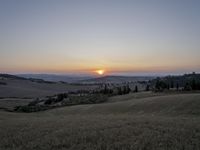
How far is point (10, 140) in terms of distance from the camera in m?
14.9

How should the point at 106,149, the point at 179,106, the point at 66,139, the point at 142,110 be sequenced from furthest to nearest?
the point at 142,110 < the point at 179,106 < the point at 66,139 < the point at 106,149

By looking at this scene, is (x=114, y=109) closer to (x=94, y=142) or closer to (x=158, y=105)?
(x=158, y=105)

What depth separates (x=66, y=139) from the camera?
47.5ft

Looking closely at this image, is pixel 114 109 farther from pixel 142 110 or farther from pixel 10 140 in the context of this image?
pixel 10 140

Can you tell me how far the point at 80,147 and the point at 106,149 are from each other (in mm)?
1450

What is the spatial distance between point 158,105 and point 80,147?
33219mm

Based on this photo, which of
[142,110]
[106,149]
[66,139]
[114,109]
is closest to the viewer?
[106,149]

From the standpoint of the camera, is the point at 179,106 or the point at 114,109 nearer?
the point at 179,106

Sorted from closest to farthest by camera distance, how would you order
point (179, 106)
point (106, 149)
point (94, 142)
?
point (106, 149)
point (94, 142)
point (179, 106)

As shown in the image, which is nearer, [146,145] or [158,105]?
[146,145]

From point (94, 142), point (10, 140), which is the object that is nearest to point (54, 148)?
point (94, 142)

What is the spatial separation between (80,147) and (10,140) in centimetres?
497

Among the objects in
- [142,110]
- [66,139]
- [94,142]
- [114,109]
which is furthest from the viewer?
[114,109]

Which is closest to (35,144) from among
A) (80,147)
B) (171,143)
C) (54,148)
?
(54,148)
